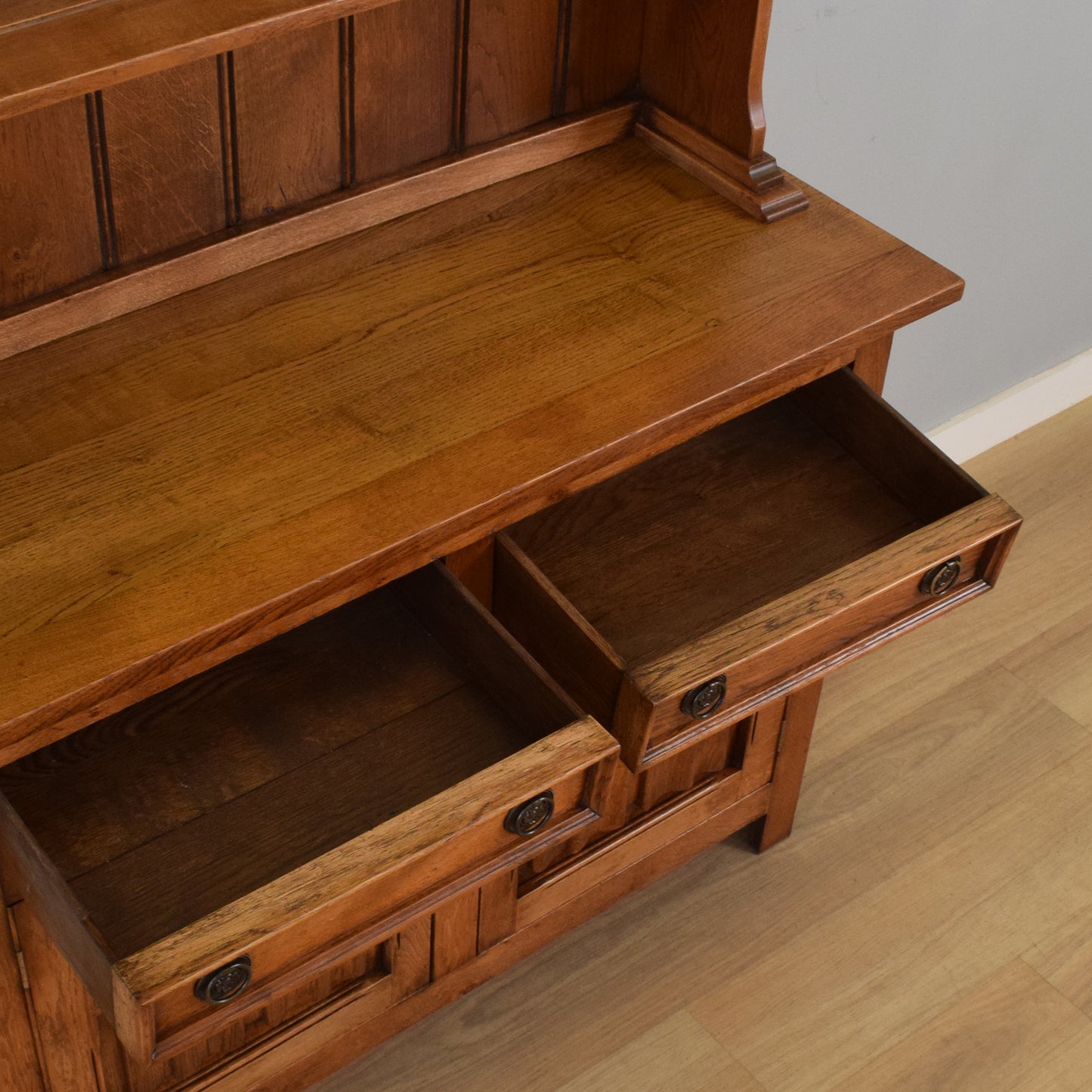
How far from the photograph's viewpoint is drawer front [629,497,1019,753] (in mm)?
1264

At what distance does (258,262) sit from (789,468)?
57 cm

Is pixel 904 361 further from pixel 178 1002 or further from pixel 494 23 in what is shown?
pixel 178 1002

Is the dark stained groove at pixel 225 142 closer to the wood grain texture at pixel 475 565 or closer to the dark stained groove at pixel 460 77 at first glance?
the dark stained groove at pixel 460 77

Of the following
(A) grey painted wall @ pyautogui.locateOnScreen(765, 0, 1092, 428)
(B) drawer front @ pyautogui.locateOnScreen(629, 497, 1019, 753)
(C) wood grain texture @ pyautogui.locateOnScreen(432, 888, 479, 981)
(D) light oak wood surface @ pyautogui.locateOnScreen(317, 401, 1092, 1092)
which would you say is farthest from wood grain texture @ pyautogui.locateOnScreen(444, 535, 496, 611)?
(A) grey painted wall @ pyautogui.locateOnScreen(765, 0, 1092, 428)

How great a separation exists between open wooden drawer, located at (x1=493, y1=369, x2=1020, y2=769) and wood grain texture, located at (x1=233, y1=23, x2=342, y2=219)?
380 mm

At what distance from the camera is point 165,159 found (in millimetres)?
1310

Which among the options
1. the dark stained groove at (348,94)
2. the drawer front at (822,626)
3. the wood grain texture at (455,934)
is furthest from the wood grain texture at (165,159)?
the wood grain texture at (455,934)

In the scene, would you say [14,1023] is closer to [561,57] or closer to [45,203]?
[45,203]

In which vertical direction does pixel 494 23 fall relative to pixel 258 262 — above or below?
above

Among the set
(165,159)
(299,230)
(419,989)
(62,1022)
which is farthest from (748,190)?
(62,1022)

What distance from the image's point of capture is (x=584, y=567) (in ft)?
4.80

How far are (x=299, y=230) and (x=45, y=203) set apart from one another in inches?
9.2

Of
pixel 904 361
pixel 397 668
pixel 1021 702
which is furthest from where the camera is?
pixel 904 361

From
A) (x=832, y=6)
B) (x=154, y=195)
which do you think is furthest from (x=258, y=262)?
(x=832, y=6)
